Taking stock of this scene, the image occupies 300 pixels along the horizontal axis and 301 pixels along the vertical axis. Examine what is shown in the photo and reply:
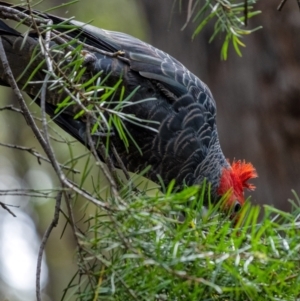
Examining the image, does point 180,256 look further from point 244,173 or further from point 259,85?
point 259,85

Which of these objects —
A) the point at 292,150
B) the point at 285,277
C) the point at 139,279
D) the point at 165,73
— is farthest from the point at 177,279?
the point at 292,150

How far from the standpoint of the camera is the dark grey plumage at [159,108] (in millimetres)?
1958

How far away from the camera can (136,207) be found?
74 centimetres

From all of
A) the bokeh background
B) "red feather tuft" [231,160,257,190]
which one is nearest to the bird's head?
"red feather tuft" [231,160,257,190]

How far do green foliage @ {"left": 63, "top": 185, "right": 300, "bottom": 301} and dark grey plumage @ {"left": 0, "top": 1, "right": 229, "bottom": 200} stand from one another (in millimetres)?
1134

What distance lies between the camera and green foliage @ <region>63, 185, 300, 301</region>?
0.74m

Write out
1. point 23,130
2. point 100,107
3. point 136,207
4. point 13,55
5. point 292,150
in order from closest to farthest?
point 136,207, point 100,107, point 13,55, point 292,150, point 23,130

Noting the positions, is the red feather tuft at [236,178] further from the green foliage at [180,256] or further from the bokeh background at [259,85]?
the green foliage at [180,256]

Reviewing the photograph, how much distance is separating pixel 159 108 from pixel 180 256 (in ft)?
4.29

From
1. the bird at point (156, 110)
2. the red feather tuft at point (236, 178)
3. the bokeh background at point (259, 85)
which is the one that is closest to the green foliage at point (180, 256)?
the bird at point (156, 110)

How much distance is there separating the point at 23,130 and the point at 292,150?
8.66 ft

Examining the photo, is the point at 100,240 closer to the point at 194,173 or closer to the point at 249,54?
the point at 194,173

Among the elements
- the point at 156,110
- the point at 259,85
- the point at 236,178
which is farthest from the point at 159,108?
the point at 259,85

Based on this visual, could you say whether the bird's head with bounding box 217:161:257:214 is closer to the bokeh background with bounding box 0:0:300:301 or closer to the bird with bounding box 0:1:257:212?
the bird with bounding box 0:1:257:212
